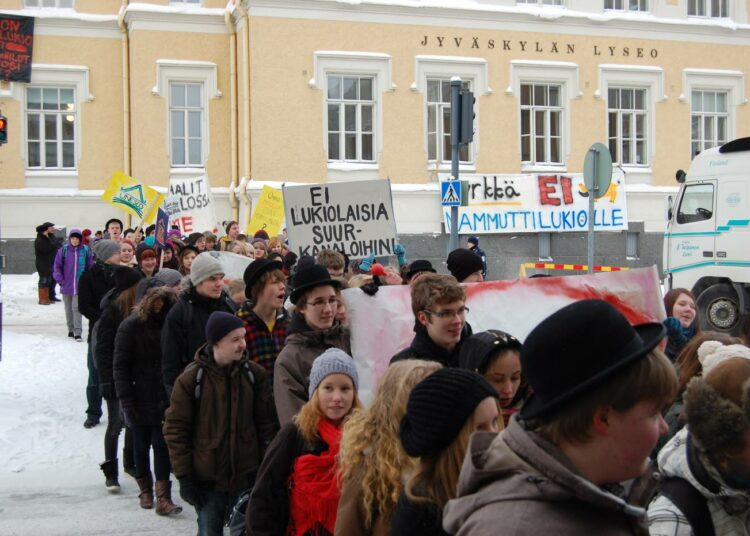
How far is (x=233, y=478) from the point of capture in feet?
18.7

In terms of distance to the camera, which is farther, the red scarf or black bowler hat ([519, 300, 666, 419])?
the red scarf

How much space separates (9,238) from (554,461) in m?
23.9

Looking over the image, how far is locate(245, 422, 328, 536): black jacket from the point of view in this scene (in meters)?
3.99

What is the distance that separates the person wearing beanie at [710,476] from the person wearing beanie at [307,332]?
253 cm

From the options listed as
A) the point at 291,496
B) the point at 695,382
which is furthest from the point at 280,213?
the point at 695,382

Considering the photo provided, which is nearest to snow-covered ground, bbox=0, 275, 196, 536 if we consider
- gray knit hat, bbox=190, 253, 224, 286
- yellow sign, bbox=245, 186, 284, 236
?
gray knit hat, bbox=190, 253, 224, 286

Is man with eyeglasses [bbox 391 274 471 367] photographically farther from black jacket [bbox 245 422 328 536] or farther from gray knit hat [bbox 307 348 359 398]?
black jacket [bbox 245 422 328 536]

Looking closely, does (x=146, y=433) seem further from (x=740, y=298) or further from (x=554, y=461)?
(x=740, y=298)

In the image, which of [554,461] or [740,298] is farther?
[740,298]

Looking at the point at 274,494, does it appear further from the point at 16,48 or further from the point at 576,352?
the point at 16,48

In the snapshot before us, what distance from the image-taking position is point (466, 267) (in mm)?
7109

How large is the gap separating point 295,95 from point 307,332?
1954cm

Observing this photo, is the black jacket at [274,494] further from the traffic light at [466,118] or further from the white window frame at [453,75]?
the white window frame at [453,75]

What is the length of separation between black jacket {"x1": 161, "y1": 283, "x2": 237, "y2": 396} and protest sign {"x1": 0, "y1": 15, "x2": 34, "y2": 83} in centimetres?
1945
